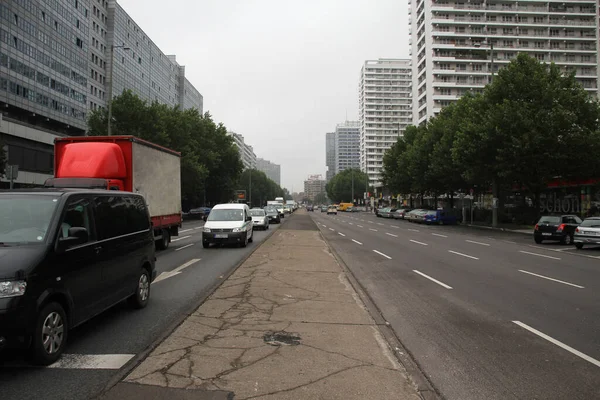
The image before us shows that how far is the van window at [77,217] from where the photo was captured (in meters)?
5.08

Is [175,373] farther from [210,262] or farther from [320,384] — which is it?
[210,262]

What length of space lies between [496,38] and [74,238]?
95338 millimetres

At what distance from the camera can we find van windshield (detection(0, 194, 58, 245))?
4793 mm

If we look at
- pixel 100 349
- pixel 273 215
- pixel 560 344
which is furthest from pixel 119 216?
pixel 273 215

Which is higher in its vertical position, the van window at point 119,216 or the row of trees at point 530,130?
the row of trees at point 530,130

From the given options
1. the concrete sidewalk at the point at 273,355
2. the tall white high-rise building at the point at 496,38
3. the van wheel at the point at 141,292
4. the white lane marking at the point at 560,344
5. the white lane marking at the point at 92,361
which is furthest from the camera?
the tall white high-rise building at the point at 496,38

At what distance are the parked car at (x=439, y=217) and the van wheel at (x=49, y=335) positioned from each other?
40522mm

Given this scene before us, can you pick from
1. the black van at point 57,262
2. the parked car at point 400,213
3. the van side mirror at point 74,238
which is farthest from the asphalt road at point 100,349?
the parked car at point 400,213

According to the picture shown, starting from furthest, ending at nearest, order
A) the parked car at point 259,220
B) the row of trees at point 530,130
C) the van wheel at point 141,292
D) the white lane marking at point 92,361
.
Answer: the parked car at point 259,220, the row of trees at point 530,130, the van wheel at point 141,292, the white lane marking at point 92,361

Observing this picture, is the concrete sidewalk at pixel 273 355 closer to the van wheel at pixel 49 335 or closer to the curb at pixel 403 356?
the curb at pixel 403 356

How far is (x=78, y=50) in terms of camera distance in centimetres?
6159

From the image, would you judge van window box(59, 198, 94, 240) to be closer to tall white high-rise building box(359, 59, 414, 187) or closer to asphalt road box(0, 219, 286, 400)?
asphalt road box(0, 219, 286, 400)

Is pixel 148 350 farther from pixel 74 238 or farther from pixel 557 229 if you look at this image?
pixel 557 229

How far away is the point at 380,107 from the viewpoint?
522ft
